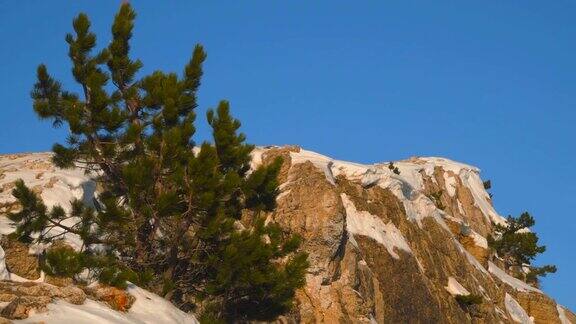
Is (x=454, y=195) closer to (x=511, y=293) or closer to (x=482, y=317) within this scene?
(x=511, y=293)

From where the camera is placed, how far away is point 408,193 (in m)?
45.5

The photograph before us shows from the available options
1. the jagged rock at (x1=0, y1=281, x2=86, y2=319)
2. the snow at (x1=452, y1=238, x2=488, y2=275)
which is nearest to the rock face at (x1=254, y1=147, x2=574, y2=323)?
the snow at (x1=452, y1=238, x2=488, y2=275)

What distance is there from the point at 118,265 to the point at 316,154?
18.0 metres

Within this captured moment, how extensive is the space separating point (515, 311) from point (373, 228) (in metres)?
16.6

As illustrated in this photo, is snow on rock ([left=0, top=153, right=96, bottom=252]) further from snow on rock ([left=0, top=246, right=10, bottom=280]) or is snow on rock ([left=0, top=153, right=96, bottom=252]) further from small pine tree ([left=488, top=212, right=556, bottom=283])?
small pine tree ([left=488, top=212, right=556, bottom=283])

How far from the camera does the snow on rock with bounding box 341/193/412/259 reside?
Result: 38006 mm

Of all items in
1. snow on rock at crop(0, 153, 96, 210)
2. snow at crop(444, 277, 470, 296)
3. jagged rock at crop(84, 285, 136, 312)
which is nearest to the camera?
jagged rock at crop(84, 285, 136, 312)

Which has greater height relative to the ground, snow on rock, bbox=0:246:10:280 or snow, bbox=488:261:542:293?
snow, bbox=488:261:542:293

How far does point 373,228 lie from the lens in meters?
38.8

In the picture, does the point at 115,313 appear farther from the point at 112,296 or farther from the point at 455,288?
the point at 455,288

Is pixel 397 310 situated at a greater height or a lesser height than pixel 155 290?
greater

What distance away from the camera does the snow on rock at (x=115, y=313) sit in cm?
1472

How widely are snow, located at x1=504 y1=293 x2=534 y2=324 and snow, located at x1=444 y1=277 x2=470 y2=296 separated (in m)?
6.64

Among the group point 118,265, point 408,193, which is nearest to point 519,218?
point 408,193
